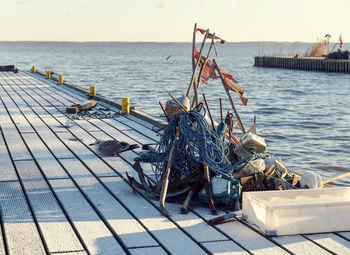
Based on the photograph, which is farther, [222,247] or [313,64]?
[313,64]

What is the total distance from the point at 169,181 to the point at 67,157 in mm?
1763

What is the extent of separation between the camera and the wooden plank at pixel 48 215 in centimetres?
330

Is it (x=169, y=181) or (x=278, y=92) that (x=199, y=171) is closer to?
(x=169, y=181)

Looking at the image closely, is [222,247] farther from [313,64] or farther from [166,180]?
[313,64]

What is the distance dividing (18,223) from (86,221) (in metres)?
0.47

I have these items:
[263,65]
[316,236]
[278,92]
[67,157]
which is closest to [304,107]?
[278,92]

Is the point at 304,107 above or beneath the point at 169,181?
beneath

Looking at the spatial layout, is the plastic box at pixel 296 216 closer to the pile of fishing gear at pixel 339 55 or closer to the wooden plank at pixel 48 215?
the wooden plank at pixel 48 215

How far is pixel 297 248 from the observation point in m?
3.30

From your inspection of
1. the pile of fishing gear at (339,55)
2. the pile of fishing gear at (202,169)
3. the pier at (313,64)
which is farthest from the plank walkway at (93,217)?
the pile of fishing gear at (339,55)

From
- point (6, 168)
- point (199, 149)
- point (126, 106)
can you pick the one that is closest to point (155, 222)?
point (199, 149)

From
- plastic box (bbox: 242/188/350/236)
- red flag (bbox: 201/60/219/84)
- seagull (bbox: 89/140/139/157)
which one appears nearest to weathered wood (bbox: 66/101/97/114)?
seagull (bbox: 89/140/139/157)

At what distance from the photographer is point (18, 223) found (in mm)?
3637

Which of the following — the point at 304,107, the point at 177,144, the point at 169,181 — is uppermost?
the point at 177,144
